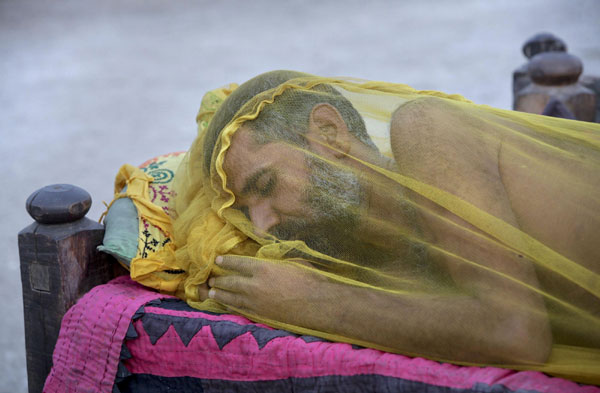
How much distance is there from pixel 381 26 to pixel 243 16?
6.80ft

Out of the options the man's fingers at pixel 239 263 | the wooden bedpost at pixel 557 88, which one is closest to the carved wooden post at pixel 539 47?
the wooden bedpost at pixel 557 88

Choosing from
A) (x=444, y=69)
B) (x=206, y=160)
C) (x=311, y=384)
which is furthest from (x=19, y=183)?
(x=444, y=69)

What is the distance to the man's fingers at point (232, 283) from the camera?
148 centimetres

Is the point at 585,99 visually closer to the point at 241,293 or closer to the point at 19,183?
the point at 241,293

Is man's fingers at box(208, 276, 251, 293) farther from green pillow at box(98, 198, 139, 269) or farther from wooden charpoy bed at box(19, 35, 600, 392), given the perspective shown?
green pillow at box(98, 198, 139, 269)

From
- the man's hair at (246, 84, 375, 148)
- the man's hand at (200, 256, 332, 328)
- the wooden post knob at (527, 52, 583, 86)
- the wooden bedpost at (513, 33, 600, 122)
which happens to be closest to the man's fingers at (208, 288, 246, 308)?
the man's hand at (200, 256, 332, 328)

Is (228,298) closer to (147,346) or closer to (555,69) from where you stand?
(147,346)

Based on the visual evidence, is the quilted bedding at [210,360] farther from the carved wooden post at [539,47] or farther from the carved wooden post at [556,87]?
the carved wooden post at [539,47]

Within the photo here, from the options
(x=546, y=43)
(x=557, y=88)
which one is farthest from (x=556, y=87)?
(x=546, y=43)

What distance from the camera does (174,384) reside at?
4.98ft

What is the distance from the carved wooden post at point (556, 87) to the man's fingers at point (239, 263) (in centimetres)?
304

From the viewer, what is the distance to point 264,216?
5.15 feet

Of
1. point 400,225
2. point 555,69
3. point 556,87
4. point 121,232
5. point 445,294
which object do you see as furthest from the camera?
point 556,87

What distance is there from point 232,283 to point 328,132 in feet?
1.60
